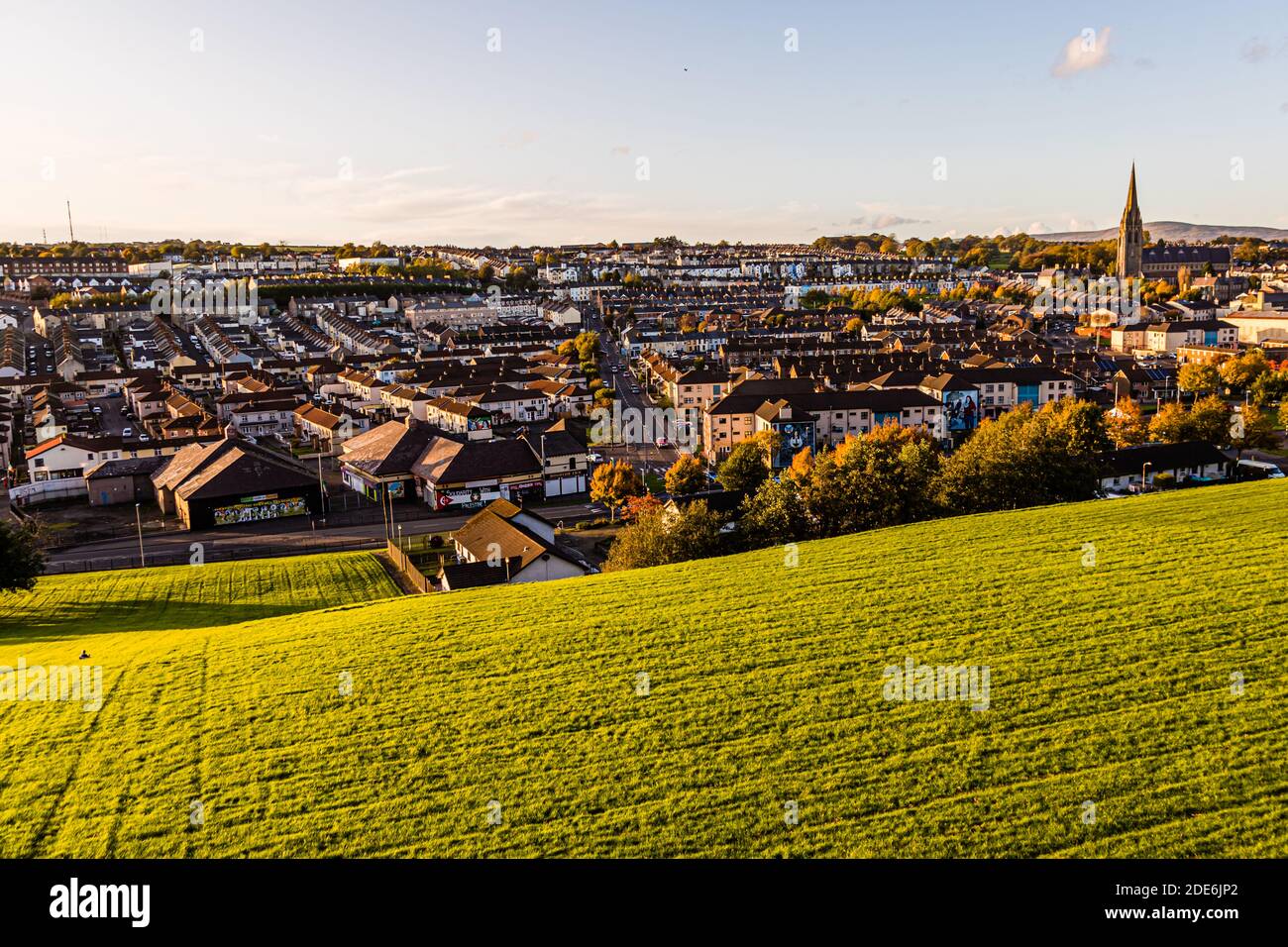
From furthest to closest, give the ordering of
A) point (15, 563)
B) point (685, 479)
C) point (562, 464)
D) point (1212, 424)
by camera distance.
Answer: point (562, 464) → point (1212, 424) → point (685, 479) → point (15, 563)

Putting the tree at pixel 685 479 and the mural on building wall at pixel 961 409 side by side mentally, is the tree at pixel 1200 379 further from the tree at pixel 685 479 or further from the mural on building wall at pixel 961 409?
the tree at pixel 685 479

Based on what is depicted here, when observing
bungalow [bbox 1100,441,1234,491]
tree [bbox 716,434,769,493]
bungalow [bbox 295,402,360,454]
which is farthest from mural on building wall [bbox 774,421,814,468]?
bungalow [bbox 295,402,360,454]

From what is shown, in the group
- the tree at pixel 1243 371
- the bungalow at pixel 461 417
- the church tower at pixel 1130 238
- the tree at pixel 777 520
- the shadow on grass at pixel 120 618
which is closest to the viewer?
the shadow on grass at pixel 120 618

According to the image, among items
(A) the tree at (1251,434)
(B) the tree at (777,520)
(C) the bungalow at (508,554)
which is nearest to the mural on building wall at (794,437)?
(A) the tree at (1251,434)

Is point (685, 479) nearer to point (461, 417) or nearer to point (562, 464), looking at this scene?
point (562, 464)

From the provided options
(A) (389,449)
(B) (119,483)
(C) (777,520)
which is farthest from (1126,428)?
(B) (119,483)

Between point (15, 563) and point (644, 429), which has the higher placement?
point (15, 563)
